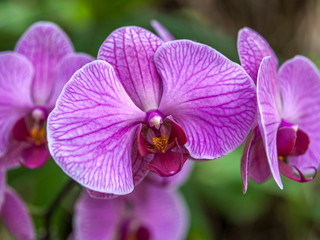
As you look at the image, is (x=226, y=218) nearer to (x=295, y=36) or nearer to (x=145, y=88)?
(x=295, y=36)

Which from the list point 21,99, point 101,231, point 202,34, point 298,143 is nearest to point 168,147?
point 298,143

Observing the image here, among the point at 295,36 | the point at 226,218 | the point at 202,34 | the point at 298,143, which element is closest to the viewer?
the point at 298,143

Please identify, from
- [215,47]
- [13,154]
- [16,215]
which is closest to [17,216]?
[16,215]

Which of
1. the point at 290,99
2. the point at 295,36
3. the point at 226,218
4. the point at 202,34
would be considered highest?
the point at 290,99

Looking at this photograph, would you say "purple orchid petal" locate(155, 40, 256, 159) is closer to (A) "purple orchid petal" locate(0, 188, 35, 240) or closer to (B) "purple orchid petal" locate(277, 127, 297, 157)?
(B) "purple orchid petal" locate(277, 127, 297, 157)

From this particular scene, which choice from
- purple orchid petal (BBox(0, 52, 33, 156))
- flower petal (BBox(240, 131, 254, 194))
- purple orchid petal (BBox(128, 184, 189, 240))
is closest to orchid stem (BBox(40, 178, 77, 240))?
purple orchid petal (BBox(0, 52, 33, 156))

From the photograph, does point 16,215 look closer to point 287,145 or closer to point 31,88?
point 31,88

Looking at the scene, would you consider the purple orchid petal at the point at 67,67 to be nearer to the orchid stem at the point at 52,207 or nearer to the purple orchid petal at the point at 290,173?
the orchid stem at the point at 52,207

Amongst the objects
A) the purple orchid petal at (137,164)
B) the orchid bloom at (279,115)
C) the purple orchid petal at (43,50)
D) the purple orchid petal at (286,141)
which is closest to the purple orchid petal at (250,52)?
the orchid bloom at (279,115)
